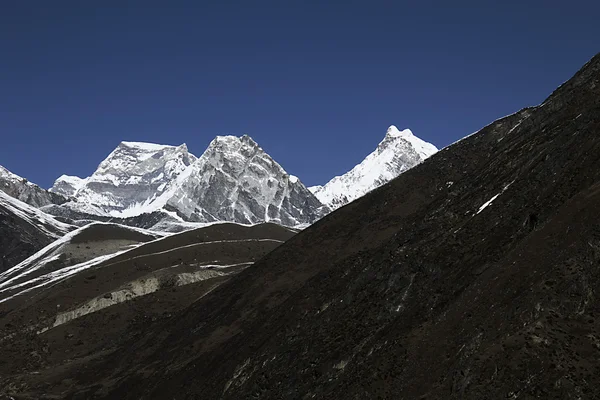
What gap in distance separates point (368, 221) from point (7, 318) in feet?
218

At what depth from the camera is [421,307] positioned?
47.4 m

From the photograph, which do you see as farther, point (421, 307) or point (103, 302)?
point (103, 302)

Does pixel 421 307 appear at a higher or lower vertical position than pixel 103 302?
lower

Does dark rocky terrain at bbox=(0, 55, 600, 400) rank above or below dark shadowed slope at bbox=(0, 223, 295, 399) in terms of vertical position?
below

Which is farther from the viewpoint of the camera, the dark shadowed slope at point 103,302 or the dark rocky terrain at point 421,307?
the dark shadowed slope at point 103,302

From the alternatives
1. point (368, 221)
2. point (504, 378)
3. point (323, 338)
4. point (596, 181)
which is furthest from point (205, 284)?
point (504, 378)

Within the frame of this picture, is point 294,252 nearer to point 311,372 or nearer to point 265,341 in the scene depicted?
point 265,341

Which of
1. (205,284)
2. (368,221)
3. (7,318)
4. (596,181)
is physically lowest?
(596,181)

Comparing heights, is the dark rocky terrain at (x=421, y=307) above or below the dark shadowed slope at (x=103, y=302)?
below

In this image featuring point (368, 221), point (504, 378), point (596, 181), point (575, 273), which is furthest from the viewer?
point (368, 221)

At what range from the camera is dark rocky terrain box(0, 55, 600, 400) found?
3466cm

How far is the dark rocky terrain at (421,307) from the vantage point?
34656 mm

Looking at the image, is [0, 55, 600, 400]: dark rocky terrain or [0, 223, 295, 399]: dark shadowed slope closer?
[0, 55, 600, 400]: dark rocky terrain

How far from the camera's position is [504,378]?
32531 mm
